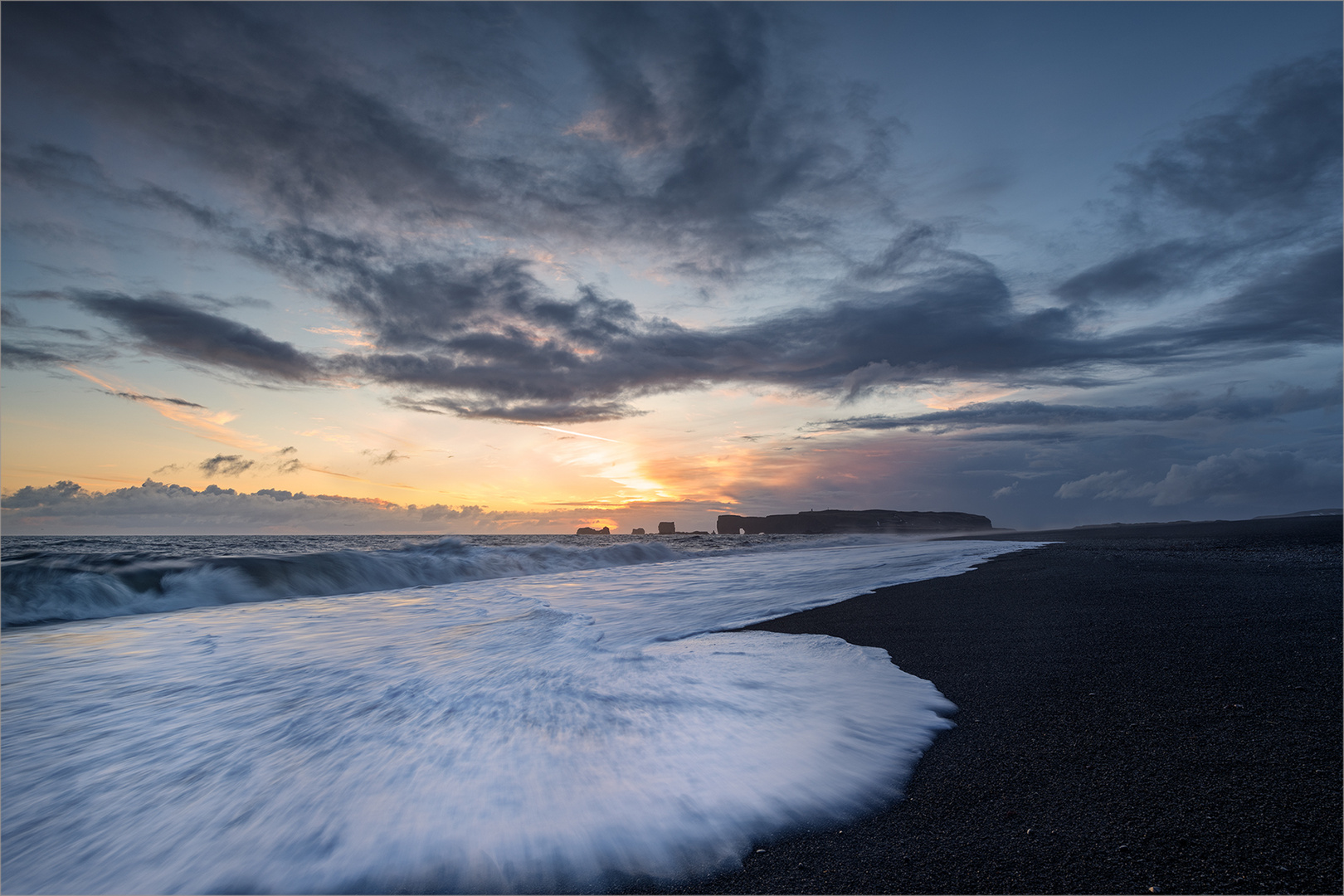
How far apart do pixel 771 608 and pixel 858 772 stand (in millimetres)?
4492

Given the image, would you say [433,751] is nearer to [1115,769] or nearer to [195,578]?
[1115,769]

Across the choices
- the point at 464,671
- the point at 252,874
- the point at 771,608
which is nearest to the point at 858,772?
the point at 252,874

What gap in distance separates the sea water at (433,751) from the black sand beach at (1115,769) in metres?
0.23

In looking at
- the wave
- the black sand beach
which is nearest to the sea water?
the black sand beach

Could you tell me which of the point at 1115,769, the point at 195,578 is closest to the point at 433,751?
the point at 1115,769

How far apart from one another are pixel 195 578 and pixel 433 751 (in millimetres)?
10303

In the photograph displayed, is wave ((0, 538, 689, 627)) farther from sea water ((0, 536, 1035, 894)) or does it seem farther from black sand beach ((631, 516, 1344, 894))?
black sand beach ((631, 516, 1344, 894))

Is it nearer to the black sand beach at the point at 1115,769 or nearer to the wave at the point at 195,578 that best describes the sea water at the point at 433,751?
the black sand beach at the point at 1115,769

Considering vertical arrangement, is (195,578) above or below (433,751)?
below

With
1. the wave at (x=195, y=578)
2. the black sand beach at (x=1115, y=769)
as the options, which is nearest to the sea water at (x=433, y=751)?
the black sand beach at (x=1115, y=769)

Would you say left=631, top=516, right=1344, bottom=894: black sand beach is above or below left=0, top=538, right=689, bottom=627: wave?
above

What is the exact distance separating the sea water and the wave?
209 cm

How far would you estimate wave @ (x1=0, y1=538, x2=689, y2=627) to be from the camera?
8.08m

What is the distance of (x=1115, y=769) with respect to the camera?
2.15 m
